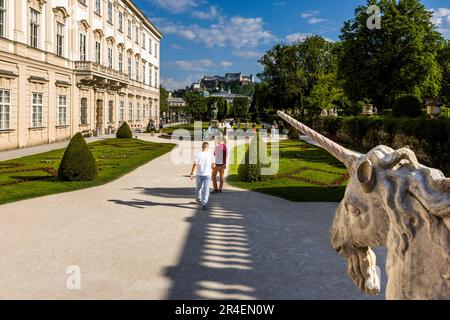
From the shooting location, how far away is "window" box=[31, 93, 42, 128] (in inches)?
960

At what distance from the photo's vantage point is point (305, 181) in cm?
1384

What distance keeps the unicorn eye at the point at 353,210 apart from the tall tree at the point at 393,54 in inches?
1390

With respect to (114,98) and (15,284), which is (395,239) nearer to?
(15,284)

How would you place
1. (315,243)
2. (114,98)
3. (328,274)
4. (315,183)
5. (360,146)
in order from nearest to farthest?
(328,274), (315,243), (315,183), (360,146), (114,98)

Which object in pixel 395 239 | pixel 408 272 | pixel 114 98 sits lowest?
pixel 408 272

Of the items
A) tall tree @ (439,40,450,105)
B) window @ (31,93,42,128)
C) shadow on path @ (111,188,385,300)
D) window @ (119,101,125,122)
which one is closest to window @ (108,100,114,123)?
window @ (119,101,125,122)

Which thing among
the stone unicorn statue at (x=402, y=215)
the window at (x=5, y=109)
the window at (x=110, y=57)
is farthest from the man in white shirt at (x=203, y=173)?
the window at (x=110, y=57)

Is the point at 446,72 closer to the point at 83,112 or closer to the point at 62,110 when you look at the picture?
the point at 83,112

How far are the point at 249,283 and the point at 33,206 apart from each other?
6.58 m

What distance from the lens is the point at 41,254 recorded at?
20.8ft

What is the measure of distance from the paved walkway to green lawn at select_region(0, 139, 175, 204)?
1007 millimetres

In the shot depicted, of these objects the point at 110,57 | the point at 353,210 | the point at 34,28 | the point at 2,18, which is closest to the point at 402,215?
the point at 353,210

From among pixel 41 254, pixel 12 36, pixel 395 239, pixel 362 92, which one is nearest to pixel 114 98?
pixel 12 36

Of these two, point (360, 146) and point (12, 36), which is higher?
point (12, 36)
